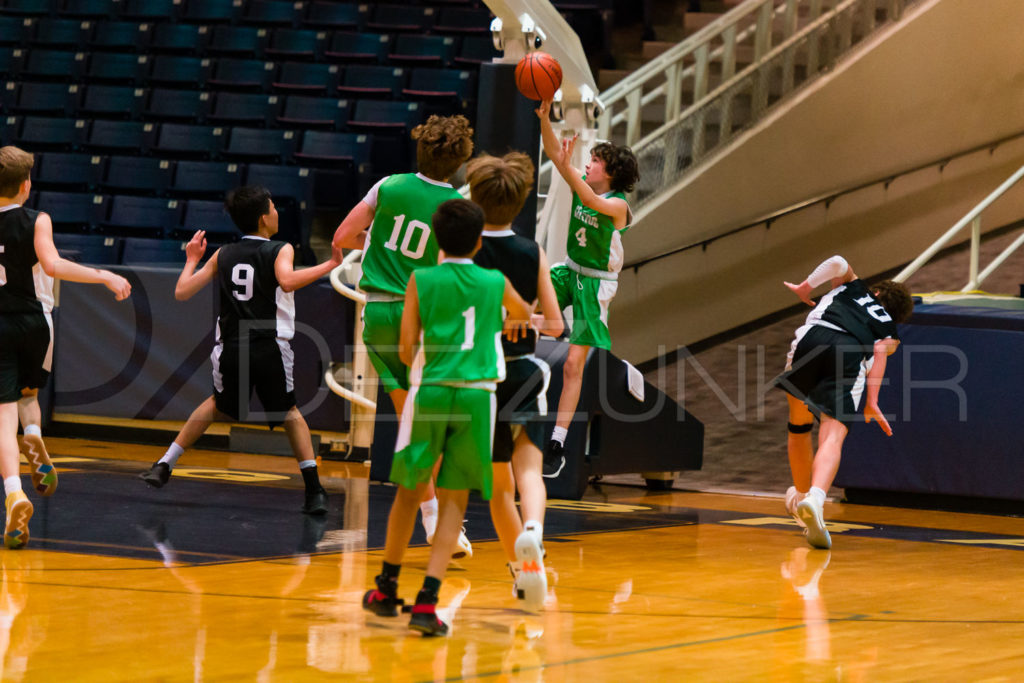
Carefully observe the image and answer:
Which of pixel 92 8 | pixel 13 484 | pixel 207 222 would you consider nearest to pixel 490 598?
pixel 13 484

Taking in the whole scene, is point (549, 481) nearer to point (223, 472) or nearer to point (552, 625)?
point (223, 472)

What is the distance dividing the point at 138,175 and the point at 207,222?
1277 millimetres

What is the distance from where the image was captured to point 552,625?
16.5 ft

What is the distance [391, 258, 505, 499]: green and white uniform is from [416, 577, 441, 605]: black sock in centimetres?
31

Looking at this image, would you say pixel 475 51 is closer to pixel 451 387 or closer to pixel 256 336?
pixel 256 336

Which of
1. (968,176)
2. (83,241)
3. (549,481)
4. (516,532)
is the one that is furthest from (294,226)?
(516,532)

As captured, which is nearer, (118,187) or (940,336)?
(940,336)

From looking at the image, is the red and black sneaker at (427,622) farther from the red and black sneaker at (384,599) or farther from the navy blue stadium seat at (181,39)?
the navy blue stadium seat at (181,39)

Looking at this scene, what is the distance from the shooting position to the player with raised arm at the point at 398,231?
603cm

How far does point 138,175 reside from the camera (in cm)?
1420

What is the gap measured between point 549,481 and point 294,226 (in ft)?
17.1

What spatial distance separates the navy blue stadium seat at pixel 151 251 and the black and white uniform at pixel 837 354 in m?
6.77

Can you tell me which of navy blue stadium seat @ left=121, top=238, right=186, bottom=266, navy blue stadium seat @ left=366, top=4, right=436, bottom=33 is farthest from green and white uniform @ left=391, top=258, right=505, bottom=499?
navy blue stadium seat @ left=366, top=4, right=436, bottom=33

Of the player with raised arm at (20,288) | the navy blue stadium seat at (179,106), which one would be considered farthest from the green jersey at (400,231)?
the navy blue stadium seat at (179,106)
